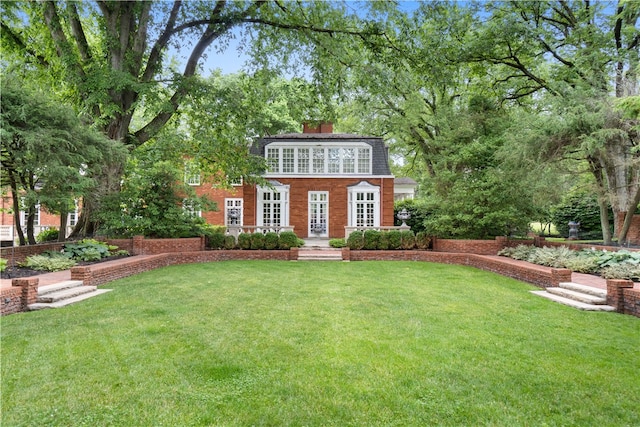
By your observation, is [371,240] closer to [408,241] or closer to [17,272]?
[408,241]

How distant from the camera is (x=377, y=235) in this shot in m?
13.6

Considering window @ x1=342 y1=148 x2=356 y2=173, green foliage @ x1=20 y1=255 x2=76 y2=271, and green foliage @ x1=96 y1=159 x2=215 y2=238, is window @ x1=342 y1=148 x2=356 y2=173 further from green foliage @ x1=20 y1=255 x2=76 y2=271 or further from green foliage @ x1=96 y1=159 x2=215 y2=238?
green foliage @ x1=20 y1=255 x2=76 y2=271

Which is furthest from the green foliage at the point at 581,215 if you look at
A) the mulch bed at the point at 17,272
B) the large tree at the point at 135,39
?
the mulch bed at the point at 17,272

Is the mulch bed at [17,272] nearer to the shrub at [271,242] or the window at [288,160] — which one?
the shrub at [271,242]

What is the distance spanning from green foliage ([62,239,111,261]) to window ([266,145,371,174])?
10.6 m

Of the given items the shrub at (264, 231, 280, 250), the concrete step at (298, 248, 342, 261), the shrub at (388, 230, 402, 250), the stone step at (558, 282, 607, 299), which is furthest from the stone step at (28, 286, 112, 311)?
the shrub at (388, 230, 402, 250)

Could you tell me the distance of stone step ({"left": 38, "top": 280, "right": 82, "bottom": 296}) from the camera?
6232mm

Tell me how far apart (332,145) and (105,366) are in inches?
677

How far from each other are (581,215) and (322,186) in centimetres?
1445

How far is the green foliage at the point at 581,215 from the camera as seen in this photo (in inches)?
741

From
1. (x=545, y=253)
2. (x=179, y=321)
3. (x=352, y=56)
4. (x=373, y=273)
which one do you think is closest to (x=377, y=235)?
(x=373, y=273)

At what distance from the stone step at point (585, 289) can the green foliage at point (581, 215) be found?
1355 cm

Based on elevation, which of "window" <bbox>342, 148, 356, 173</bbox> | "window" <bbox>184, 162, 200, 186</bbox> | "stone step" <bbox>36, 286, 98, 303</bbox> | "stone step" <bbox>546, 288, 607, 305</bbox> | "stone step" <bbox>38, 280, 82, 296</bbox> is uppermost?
"window" <bbox>342, 148, 356, 173</bbox>

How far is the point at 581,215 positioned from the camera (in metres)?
19.3
